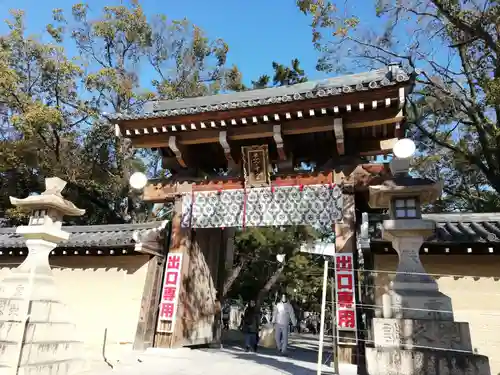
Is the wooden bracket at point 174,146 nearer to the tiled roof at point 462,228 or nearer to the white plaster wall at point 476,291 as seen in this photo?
the tiled roof at point 462,228

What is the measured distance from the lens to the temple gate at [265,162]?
27.9 ft

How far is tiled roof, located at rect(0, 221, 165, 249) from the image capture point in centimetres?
982

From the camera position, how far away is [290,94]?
9.38m

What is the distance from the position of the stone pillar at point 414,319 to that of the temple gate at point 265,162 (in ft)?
9.57

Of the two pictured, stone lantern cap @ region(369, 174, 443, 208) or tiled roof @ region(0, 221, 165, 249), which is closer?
stone lantern cap @ region(369, 174, 443, 208)

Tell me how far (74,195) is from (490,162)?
17.2 meters

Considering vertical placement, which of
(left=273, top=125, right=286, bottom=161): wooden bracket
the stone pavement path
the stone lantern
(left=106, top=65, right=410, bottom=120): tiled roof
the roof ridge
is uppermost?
(left=106, top=65, right=410, bottom=120): tiled roof

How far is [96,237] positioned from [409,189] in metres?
8.64

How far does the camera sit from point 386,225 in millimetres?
5344

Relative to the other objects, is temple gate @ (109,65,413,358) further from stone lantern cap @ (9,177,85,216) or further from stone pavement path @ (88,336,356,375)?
stone lantern cap @ (9,177,85,216)

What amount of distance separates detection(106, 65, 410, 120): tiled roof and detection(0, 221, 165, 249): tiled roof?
10.4 feet

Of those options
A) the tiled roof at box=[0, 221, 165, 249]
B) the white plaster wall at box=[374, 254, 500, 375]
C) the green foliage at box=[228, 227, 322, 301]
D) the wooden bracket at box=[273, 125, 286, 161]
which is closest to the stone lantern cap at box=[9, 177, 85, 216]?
the tiled roof at box=[0, 221, 165, 249]

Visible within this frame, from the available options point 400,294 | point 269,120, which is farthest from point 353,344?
Result: point 269,120

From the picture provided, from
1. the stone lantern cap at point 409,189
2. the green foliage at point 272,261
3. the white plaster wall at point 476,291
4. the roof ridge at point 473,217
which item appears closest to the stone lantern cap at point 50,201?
the stone lantern cap at point 409,189
